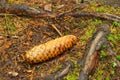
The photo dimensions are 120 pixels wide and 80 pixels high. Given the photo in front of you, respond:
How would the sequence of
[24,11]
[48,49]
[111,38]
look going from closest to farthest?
[48,49], [111,38], [24,11]

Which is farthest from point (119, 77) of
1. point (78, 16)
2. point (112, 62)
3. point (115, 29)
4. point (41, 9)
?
point (41, 9)

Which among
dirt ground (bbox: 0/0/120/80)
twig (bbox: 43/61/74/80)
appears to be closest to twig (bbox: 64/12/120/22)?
dirt ground (bbox: 0/0/120/80)

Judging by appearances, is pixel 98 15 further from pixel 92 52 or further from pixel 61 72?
pixel 61 72

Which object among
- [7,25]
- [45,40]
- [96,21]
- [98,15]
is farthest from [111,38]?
[7,25]

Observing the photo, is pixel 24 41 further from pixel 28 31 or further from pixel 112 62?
pixel 112 62

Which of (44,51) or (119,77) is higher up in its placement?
(44,51)

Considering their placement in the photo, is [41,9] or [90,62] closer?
[90,62]

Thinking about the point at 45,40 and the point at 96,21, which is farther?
the point at 96,21

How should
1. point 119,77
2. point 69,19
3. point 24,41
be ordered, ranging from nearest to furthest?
point 119,77
point 24,41
point 69,19
